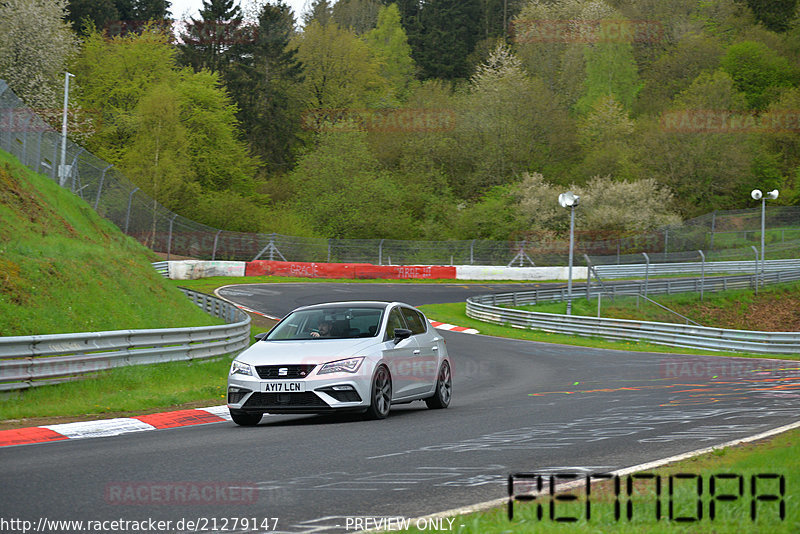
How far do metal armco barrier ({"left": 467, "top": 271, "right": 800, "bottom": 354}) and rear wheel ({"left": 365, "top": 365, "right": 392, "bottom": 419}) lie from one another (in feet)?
67.1

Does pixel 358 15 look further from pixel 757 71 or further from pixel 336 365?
pixel 336 365

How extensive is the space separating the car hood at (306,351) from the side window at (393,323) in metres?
0.47

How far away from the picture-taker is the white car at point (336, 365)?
10.8 m

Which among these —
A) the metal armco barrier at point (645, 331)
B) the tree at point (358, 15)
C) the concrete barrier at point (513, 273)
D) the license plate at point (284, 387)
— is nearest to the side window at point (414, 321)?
the license plate at point (284, 387)

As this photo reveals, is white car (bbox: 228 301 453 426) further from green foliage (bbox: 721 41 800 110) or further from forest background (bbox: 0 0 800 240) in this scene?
green foliage (bbox: 721 41 800 110)

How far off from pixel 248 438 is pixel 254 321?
23.0m

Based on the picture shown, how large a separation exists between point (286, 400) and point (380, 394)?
1339 mm

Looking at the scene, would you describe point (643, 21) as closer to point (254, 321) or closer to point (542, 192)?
point (542, 192)

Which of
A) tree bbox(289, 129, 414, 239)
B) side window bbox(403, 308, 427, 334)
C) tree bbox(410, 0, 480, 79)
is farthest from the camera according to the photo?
tree bbox(410, 0, 480, 79)

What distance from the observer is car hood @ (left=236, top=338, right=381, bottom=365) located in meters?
11.0

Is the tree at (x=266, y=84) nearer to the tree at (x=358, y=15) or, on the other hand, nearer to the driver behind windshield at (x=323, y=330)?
the tree at (x=358, y=15)

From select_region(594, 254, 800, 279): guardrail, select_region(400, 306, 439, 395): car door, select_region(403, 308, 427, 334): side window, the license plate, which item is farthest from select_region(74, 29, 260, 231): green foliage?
the license plate

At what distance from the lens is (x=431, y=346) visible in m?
13.3

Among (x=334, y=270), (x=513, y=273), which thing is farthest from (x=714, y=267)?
(x=334, y=270)
